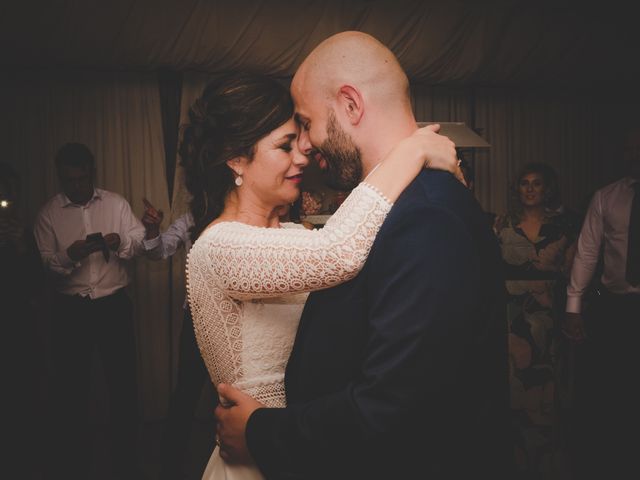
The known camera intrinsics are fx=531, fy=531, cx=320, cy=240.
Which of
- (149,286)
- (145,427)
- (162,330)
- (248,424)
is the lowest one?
(145,427)

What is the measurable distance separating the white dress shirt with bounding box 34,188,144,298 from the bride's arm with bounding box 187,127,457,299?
8.63 feet

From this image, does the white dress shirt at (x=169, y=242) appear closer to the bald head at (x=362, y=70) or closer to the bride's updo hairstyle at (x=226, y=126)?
the bride's updo hairstyle at (x=226, y=126)

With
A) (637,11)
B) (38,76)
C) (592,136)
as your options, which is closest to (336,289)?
(38,76)

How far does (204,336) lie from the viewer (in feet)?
5.08

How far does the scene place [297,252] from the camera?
1.15 metres

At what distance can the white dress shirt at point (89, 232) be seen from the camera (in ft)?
11.8

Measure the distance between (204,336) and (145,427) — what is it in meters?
3.14

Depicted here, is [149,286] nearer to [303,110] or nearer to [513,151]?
[303,110]

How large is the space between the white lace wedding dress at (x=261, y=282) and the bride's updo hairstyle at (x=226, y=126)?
27 cm

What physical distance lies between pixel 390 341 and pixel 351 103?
58 centimetres

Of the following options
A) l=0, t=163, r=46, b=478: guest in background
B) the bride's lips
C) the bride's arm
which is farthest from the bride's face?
l=0, t=163, r=46, b=478: guest in background

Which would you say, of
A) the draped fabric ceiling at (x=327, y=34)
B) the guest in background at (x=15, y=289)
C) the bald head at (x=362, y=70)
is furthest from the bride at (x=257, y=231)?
the draped fabric ceiling at (x=327, y=34)

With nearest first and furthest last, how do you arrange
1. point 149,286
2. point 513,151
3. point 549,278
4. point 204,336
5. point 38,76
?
point 204,336 → point 549,278 → point 38,76 → point 149,286 → point 513,151

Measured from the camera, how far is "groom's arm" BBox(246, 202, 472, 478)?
92 cm
